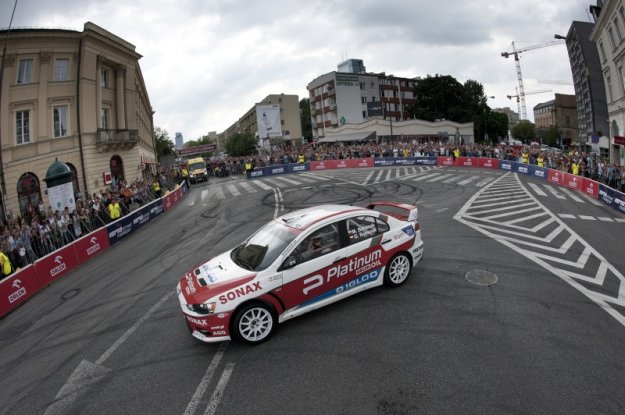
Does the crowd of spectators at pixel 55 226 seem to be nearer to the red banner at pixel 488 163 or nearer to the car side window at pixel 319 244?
the car side window at pixel 319 244

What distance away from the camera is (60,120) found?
90.6ft

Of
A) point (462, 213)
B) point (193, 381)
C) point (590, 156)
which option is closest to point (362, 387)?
point (193, 381)

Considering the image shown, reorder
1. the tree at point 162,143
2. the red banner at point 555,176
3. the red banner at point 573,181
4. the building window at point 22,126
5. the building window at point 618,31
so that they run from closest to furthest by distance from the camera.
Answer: the red banner at point 573,181, the building window at point 22,126, the red banner at point 555,176, the building window at point 618,31, the tree at point 162,143

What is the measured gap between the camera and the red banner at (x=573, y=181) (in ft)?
76.1

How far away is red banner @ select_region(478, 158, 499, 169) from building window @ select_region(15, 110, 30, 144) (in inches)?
1487

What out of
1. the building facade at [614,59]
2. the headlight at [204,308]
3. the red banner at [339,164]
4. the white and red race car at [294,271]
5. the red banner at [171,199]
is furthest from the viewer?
the red banner at [339,164]

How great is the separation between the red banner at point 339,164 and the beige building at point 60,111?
18.3 meters

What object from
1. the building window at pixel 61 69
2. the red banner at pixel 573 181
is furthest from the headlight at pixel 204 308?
the building window at pixel 61 69

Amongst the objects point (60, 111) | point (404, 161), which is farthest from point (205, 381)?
point (404, 161)

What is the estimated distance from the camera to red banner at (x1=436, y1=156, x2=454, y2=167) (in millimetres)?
39719

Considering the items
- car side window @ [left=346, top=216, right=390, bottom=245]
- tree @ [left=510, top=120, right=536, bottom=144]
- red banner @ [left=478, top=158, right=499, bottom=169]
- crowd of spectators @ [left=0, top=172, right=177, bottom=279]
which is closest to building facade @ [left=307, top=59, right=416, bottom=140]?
red banner @ [left=478, top=158, right=499, bottom=169]

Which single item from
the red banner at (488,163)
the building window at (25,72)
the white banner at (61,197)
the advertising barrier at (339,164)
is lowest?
the white banner at (61,197)

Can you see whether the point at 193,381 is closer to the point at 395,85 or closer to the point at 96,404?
the point at 96,404

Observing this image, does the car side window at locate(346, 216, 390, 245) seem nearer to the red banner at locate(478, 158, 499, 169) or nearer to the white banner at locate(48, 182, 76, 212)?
the white banner at locate(48, 182, 76, 212)
